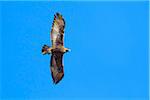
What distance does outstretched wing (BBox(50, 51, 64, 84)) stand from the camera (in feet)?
98.1

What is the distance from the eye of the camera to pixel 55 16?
1171 inches

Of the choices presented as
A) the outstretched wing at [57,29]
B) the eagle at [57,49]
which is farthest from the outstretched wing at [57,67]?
the outstretched wing at [57,29]

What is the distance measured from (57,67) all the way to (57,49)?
0.61 meters

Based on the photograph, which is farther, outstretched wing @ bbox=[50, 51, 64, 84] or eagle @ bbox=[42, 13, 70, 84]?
outstretched wing @ bbox=[50, 51, 64, 84]

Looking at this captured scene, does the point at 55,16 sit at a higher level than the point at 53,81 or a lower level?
higher

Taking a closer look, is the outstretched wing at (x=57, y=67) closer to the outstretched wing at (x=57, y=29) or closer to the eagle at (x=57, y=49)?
the eagle at (x=57, y=49)

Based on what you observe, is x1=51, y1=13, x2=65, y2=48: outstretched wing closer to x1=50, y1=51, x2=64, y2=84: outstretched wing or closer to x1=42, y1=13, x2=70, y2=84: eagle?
x1=42, y1=13, x2=70, y2=84: eagle

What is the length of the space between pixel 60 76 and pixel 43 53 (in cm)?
94

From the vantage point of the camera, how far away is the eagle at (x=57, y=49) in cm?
2977

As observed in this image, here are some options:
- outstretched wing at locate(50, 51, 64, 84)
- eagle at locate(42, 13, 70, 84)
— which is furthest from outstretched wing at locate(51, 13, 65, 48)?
outstretched wing at locate(50, 51, 64, 84)

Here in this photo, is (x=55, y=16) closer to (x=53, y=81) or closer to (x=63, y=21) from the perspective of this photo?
(x=63, y=21)

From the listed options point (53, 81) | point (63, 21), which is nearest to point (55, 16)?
point (63, 21)

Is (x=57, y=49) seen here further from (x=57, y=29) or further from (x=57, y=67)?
(x=57, y=29)

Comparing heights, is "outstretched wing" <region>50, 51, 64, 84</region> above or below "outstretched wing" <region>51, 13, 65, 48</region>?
below
